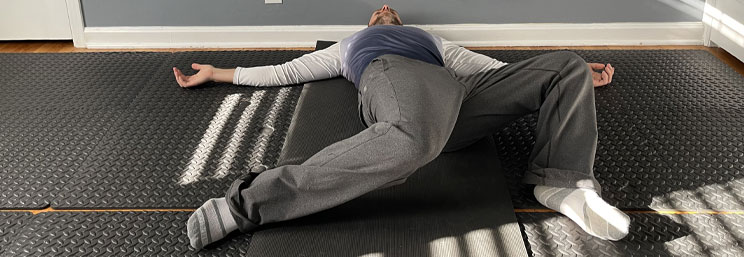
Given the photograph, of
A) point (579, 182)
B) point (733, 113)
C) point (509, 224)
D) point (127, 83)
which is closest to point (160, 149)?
point (127, 83)

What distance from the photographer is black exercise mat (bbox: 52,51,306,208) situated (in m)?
1.94

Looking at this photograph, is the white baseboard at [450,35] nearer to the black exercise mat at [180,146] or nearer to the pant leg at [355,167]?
the black exercise mat at [180,146]

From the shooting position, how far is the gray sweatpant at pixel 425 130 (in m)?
1.64

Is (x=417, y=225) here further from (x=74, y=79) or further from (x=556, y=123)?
(x=74, y=79)

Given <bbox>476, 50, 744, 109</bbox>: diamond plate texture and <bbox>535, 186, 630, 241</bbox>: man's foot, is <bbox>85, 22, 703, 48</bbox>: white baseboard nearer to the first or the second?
<bbox>476, 50, 744, 109</bbox>: diamond plate texture

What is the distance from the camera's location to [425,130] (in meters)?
1.65

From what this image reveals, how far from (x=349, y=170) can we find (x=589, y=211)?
0.60 m

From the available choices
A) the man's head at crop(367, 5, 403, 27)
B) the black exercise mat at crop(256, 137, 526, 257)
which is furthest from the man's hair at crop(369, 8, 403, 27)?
the black exercise mat at crop(256, 137, 526, 257)

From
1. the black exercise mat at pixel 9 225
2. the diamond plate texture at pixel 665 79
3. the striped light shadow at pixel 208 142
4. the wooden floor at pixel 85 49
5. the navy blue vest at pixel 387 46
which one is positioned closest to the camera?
the black exercise mat at pixel 9 225

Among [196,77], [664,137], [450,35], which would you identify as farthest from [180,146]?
[450,35]

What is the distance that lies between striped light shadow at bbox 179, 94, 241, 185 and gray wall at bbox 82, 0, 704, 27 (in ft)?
3.11

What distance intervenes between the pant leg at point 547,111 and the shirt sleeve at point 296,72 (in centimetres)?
77

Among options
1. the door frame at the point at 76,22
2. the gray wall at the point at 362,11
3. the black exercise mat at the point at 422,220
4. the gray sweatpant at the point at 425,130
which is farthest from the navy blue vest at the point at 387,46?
the door frame at the point at 76,22

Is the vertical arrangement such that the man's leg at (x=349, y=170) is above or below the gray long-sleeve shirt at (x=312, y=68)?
above
